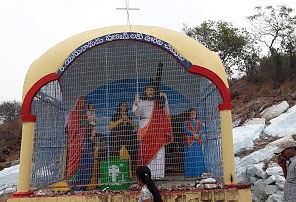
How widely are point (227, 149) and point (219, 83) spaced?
1.01 metres

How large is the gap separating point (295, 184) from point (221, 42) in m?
25.6

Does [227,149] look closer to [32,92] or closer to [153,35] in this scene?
[153,35]

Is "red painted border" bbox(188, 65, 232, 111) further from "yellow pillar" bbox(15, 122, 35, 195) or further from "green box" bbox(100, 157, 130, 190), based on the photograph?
"yellow pillar" bbox(15, 122, 35, 195)

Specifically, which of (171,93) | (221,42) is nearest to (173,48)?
(171,93)

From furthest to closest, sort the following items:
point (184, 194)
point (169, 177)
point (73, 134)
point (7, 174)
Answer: point (7, 174) → point (169, 177) → point (73, 134) → point (184, 194)

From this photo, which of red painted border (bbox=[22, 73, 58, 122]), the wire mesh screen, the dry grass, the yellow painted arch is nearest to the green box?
the wire mesh screen

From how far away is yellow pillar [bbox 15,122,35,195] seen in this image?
5.56 meters

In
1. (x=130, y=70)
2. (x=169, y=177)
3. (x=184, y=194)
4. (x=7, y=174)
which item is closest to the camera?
(x=184, y=194)

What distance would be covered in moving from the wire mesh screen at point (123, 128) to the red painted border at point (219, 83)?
0.34 m

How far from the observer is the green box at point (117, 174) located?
19.5ft

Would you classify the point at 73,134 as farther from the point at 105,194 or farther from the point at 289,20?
the point at 289,20

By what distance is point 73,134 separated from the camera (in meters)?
6.23

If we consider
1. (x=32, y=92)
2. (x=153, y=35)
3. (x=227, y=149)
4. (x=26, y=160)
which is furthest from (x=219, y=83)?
(x=26, y=160)

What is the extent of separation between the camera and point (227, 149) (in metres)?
5.48
